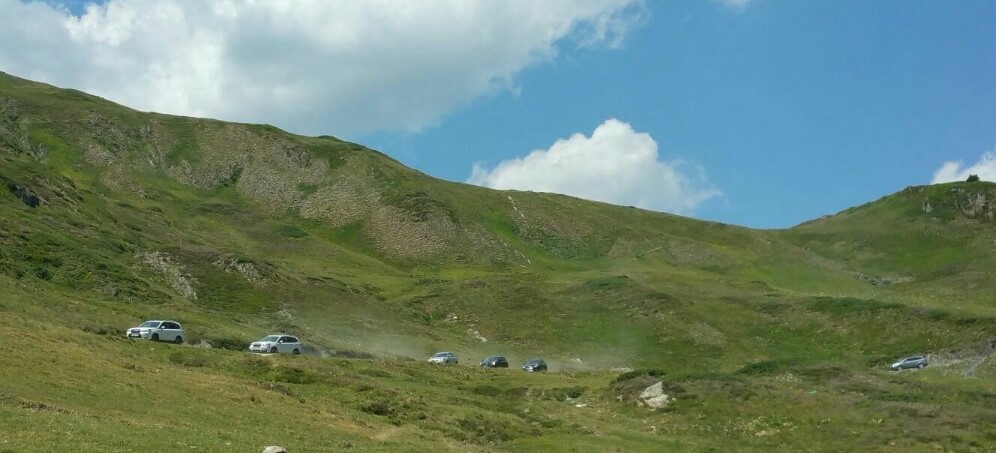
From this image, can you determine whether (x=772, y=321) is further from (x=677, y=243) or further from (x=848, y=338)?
(x=677, y=243)

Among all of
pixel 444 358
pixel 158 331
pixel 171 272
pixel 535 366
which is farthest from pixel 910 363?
pixel 171 272

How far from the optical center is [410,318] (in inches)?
4658

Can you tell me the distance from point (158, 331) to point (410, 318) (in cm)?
5428

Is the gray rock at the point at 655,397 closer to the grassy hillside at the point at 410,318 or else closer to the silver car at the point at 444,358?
the grassy hillside at the point at 410,318

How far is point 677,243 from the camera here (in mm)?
195625

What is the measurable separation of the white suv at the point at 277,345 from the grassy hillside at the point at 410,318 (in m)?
3.10

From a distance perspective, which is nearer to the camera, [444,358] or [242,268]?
[444,358]

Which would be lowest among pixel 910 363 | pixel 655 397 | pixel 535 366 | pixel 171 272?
pixel 655 397

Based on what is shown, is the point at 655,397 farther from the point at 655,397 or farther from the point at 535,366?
the point at 535,366

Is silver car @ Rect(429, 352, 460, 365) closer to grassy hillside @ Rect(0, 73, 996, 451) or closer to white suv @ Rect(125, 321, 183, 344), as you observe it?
grassy hillside @ Rect(0, 73, 996, 451)

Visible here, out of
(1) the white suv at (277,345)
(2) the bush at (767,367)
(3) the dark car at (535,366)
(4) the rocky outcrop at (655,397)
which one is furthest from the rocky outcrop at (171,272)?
(2) the bush at (767,367)

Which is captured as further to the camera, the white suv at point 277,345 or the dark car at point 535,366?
the dark car at point 535,366

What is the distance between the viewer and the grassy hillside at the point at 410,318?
43406 millimetres

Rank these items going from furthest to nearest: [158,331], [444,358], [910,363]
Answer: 1. [444,358]
2. [910,363]
3. [158,331]
